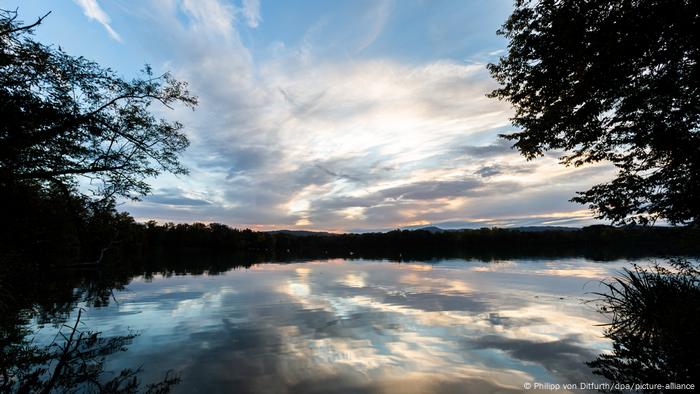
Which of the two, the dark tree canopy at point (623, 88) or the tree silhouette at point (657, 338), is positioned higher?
the dark tree canopy at point (623, 88)

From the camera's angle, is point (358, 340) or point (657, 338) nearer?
point (657, 338)

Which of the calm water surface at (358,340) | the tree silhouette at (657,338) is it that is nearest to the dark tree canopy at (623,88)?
the tree silhouette at (657,338)

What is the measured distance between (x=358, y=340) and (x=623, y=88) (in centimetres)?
1326

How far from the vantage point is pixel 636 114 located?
452 inches

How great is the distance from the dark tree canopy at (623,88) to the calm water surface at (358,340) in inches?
237

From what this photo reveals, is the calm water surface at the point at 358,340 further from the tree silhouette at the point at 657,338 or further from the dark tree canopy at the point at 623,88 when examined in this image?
the dark tree canopy at the point at 623,88

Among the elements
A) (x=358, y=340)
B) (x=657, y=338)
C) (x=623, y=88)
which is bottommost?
(x=358, y=340)

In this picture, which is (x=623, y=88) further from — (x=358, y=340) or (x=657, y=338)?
(x=358, y=340)

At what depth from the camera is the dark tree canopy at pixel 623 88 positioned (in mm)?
9945

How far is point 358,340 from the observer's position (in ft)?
43.2

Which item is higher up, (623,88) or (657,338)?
(623,88)

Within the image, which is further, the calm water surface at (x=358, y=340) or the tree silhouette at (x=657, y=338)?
the calm water surface at (x=358, y=340)

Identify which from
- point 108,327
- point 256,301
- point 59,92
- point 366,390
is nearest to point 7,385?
point 108,327

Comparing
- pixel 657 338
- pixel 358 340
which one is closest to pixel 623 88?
pixel 657 338
